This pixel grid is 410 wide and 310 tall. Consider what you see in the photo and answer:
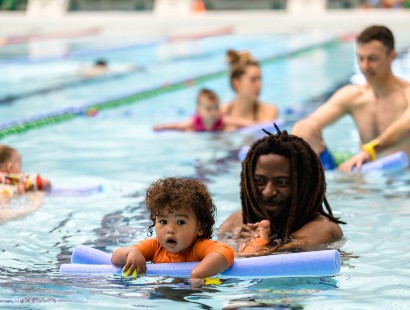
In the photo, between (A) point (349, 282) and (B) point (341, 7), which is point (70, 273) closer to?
(A) point (349, 282)

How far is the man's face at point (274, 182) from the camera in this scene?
4.00 metres

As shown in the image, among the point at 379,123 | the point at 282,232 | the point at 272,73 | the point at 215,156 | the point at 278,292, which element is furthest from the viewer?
the point at 272,73

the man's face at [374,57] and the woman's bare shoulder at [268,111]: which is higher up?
the man's face at [374,57]

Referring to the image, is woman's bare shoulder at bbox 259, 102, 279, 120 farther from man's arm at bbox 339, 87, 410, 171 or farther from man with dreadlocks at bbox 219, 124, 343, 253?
man with dreadlocks at bbox 219, 124, 343, 253

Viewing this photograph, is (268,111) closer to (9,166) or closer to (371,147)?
(371,147)

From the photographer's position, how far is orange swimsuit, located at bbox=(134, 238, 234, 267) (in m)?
3.50

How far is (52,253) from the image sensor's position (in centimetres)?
421

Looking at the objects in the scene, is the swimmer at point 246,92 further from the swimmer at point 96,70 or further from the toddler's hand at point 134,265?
the toddler's hand at point 134,265

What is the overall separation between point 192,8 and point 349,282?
51.2ft

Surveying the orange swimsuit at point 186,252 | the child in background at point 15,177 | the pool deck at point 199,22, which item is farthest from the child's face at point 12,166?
the pool deck at point 199,22

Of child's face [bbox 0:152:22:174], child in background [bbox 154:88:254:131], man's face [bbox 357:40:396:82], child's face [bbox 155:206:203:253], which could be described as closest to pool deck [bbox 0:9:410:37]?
child in background [bbox 154:88:254:131]

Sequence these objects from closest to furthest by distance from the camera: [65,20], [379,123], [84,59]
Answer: [379,123]
[84,59]
[65,20]

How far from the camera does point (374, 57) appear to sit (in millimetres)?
6023

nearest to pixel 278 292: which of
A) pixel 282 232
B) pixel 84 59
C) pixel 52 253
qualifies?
pixel 282 232
